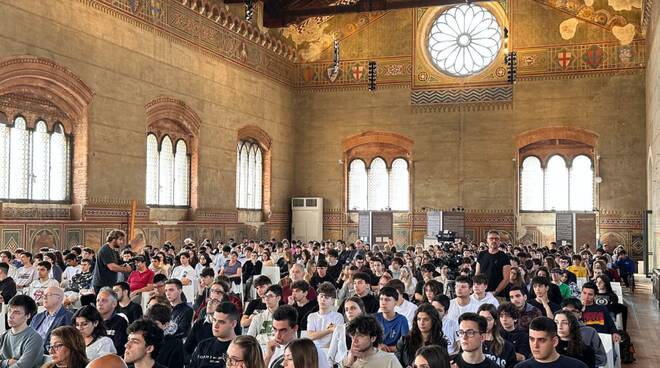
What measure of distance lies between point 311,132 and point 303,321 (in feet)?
80.3

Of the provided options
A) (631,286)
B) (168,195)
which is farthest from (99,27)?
(631,286)

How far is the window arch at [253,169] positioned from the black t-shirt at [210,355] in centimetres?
2172

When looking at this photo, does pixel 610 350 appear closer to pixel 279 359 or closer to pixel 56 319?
pixel 279 359

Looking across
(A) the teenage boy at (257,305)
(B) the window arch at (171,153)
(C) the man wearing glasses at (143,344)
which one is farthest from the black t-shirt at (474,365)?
(B) the window arch at (171,153)

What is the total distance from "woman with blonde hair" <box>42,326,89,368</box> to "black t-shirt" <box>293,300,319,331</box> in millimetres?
3508

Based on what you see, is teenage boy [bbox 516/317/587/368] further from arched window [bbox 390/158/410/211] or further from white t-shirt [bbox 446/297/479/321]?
arched window [bbox 390/158/410/211]

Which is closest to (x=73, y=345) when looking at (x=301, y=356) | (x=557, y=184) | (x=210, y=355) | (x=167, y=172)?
(x=210, y=355)

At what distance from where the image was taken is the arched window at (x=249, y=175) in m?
28.8

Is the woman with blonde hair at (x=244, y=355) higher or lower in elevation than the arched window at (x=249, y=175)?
lower

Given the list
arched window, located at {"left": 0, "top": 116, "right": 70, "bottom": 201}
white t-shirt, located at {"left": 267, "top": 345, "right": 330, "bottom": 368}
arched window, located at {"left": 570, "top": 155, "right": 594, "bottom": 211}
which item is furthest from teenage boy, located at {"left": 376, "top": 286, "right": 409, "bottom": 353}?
arched window, located at {"left": 570, "top": 155, "right": 594, "bottom": 211}

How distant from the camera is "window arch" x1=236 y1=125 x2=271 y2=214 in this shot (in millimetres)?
28781

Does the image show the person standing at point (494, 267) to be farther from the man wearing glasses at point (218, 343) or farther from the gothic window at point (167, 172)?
the gothic window at point (167, 172)

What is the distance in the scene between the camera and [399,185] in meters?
32.4

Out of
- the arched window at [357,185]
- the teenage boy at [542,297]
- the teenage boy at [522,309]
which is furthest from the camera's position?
the arched window at [357,185]
